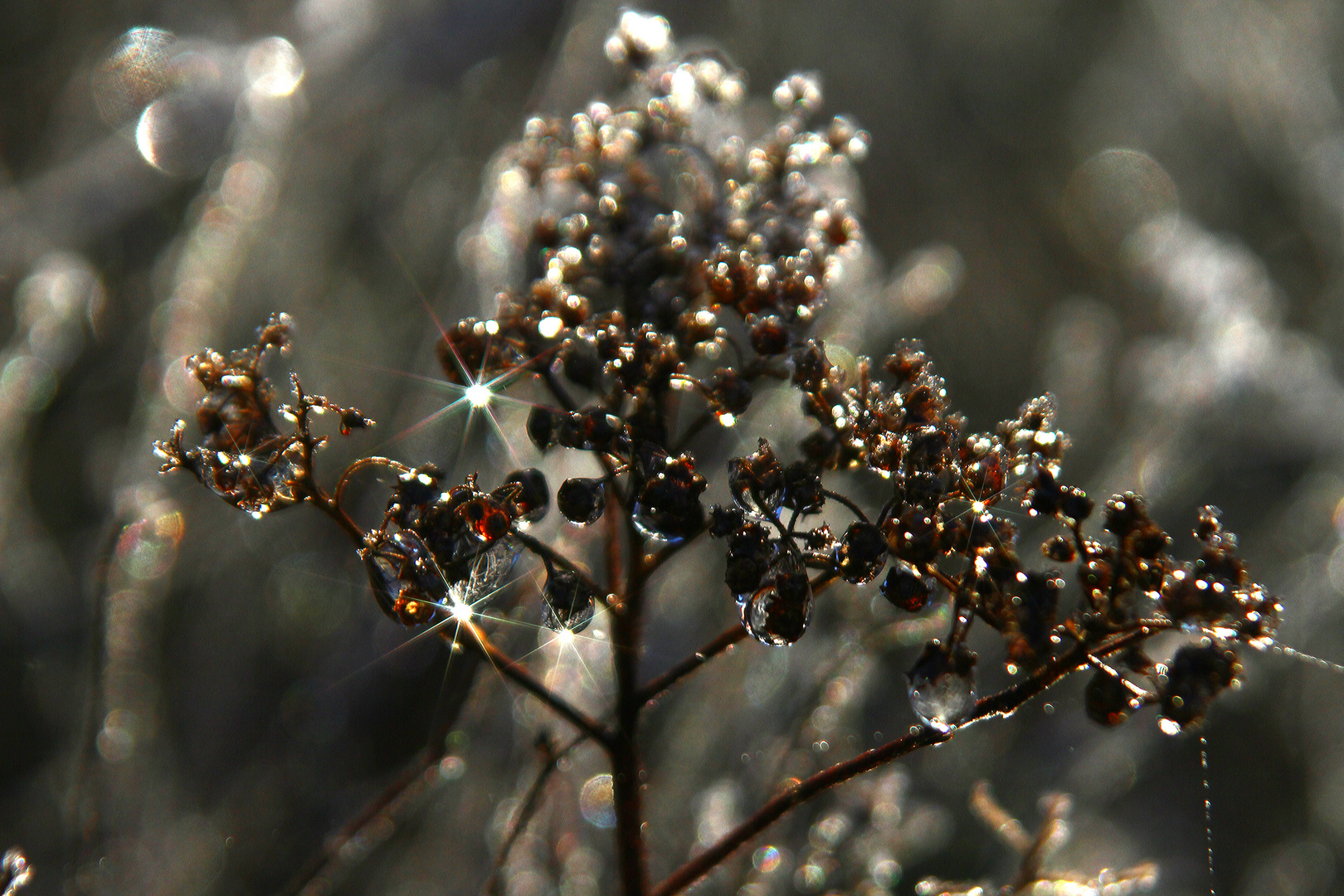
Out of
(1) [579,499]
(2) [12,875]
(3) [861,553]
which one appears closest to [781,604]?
(3) [861,553]

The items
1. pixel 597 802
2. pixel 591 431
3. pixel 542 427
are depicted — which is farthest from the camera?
pixel 597 802

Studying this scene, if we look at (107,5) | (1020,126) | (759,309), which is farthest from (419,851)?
(1020,126)

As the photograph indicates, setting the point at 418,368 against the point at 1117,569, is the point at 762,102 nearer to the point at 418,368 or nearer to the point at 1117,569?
the point at 418,368

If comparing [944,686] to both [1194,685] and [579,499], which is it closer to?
[1194,685]

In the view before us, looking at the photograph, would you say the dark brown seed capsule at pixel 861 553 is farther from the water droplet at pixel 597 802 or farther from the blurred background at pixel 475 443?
the water droplet at pixel 597 802

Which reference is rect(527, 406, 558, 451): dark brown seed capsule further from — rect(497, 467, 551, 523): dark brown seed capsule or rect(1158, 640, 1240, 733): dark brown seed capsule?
rect(1158, 640, 1240, 733): dark brown seed capsule

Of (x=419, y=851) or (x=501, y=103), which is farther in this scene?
(x=501, y=103)

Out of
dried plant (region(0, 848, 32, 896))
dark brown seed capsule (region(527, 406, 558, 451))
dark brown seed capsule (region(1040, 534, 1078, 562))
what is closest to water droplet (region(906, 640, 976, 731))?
dark brown seed capsule (region(1040, 534, 1078, 562))
